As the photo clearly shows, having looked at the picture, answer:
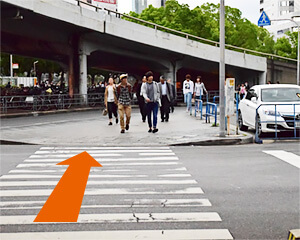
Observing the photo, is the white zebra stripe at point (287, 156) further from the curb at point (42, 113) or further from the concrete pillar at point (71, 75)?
the concrete pillar at point (71, 75)

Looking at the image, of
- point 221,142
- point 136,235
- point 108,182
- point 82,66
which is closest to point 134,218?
point 136,235

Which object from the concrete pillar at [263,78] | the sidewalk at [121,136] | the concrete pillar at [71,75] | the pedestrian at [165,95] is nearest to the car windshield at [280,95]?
the sidewalk at [121,136]

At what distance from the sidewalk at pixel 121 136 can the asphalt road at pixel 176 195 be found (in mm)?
Answer: 2203

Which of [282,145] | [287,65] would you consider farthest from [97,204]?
[287,65]

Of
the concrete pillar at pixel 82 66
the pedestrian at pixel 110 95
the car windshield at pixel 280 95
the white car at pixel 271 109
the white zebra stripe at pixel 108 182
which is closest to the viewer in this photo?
the white zebra stripe at pixel 108 182

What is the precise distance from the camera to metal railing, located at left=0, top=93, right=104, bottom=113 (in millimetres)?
25047

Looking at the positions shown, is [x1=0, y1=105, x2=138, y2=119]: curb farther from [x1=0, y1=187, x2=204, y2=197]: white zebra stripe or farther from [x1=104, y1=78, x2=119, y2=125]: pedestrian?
[x1=0, y1=187, x2=204, y2=197]: white zebra stripe

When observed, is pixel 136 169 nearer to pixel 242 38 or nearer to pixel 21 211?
pixel 21 211

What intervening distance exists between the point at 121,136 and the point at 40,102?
13141 mm

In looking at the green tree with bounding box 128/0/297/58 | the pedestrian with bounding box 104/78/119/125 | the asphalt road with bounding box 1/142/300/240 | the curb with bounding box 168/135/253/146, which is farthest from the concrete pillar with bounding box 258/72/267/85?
the asphalt road with bounding box 1/142/300/240

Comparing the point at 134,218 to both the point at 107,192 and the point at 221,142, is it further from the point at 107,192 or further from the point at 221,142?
the point at 221,142

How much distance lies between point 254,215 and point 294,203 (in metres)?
0.91

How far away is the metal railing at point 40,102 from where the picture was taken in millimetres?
25047

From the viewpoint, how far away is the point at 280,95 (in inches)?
619
